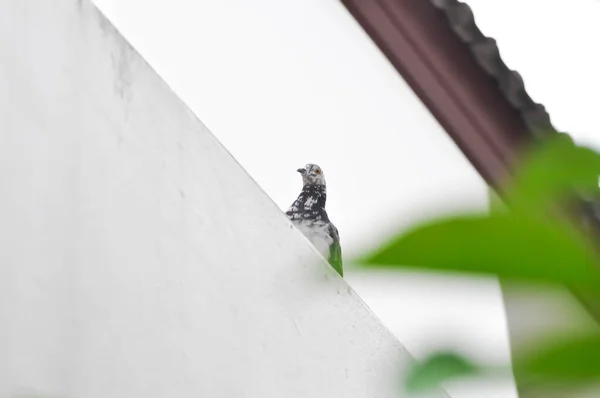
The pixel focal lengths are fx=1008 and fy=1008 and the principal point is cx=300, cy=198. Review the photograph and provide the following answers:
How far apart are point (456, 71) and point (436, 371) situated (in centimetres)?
236

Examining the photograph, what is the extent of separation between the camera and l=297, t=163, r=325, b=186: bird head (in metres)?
2.58

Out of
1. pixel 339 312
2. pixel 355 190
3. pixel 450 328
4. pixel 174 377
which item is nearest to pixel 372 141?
pixel 355 190

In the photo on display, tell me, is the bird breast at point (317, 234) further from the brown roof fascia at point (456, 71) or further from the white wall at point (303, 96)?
the brown roof fascia at point (456, 71)

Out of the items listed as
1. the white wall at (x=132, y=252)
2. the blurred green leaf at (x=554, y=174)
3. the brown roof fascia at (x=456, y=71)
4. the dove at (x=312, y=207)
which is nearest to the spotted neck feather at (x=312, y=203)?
the dove at (x=312, y=207)

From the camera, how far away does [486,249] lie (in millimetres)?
158

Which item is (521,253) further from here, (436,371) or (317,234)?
(317,234)

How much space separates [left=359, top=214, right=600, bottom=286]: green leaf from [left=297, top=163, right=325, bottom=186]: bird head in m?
2.41

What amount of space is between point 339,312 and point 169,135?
0.30 m

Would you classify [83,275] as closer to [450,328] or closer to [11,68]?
[11,68]

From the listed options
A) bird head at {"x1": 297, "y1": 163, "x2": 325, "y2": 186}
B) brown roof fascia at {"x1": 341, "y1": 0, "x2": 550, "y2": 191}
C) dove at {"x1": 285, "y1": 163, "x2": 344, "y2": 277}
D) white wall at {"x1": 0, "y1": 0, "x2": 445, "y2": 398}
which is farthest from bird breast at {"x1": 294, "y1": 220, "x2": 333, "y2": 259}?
white wall at {"x1": 0, "y1": 0, "x2": 445, "y2": 398}

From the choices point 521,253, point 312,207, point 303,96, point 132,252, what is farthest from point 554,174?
point 312,207

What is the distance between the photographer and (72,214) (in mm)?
1140

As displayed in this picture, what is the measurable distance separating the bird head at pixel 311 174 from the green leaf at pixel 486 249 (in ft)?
7.91

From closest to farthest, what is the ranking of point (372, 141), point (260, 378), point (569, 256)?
1. point (569, 256)
2. point (260, 378)
3. point (372, 141)
